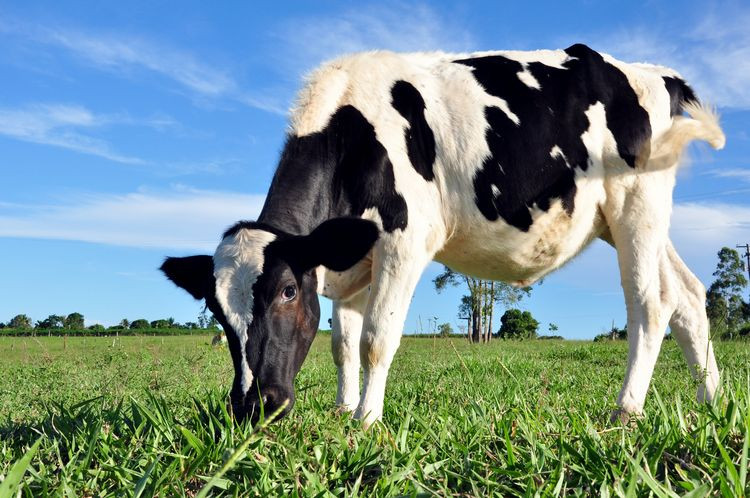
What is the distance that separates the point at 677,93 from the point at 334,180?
4.09 m

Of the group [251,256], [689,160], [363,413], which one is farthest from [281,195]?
[689,160]

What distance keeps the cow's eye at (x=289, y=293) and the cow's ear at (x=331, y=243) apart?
17 cm

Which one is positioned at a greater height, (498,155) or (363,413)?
(498,155)

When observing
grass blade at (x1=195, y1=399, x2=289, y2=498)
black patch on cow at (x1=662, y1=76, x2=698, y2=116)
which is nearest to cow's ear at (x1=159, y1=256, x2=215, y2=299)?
grass blade at (x1=195, y1=399, x2=289, y2=498)

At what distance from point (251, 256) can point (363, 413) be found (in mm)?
1385

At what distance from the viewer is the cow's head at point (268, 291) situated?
14.4 ft

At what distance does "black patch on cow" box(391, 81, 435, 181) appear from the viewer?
18.7ft

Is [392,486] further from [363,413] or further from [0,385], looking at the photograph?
[0,385]

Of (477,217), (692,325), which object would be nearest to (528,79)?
(477,217)

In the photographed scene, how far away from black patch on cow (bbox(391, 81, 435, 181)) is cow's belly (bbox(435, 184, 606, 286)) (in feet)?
2.04

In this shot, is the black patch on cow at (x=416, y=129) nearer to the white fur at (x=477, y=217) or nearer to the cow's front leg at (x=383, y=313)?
the white fur at (x=477, y=217)

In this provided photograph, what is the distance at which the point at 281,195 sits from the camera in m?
5.49

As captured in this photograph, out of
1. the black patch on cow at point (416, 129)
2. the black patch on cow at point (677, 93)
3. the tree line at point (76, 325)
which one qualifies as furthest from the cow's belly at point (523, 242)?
the tree line at point (76, 325)

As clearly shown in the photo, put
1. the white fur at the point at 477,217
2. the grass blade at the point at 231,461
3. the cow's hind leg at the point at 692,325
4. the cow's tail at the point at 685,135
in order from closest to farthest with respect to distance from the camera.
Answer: the grass blade at the point at 231,461
the white fur at the point at 477,217
the cow's tail at the point at 685,135
the cow's hind leg at the point at 692,325
